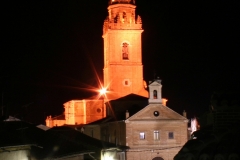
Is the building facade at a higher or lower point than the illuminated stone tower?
lower

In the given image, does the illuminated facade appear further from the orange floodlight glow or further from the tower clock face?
the tower clock face

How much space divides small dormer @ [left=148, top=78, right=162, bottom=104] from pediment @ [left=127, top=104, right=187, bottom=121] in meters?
0.45

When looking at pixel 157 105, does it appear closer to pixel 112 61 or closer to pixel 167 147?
pixel 167 147

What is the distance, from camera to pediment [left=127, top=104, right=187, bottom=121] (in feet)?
209

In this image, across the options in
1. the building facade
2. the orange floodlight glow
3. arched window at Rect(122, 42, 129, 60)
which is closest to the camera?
the building facade

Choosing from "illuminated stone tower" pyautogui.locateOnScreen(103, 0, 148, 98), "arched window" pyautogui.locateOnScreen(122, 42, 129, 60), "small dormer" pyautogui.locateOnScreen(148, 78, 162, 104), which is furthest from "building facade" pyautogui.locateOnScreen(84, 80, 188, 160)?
"arched window" pyautogui.locateOnScreen(122, 42, 129, 60)

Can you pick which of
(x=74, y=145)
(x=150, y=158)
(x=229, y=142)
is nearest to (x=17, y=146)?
(x=74, y=145)

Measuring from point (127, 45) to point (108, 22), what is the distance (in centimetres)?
306

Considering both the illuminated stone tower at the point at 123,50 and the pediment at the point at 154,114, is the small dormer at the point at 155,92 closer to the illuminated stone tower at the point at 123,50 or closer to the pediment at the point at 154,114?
the pediment at the point at 154,114

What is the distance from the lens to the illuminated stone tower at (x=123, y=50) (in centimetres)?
7319

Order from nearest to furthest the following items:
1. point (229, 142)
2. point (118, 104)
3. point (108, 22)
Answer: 1. point (229, 142)
2. point (118, 104)
3. point (108, 22)

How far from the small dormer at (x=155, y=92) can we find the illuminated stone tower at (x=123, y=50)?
9227mm

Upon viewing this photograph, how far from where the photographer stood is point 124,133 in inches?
2525

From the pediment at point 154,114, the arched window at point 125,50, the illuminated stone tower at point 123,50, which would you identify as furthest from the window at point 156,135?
the arched window at point 125,50
